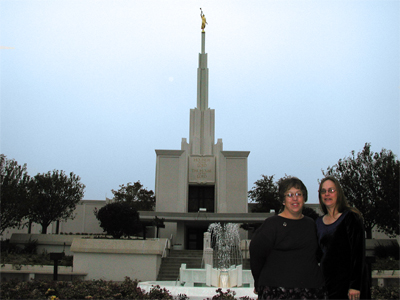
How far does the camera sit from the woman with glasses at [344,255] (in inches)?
136

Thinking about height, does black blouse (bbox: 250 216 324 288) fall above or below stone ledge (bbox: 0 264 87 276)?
above

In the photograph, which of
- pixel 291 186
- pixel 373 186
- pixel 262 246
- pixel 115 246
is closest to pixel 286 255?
pixel 262 246

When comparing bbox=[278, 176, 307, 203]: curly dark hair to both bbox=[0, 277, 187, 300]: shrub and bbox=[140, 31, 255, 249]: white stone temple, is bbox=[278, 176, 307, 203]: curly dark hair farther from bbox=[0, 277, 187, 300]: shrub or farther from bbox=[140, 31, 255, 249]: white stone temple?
bbox=[140, 31, 255, 249]: white stone temple

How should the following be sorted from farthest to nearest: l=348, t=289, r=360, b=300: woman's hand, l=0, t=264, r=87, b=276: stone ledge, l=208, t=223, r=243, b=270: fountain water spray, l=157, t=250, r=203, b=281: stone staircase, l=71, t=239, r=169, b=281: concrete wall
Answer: l=208, t=223, r=243, b=270: fountain water spray < l=157, t=250, r=203, b=281: stone staircase < l=71, t=239, r=169, b=281: concrete wall < l=0, t=264, r=87, b=276: stone ledge < l=348, t=289, r=360, b=300: woman's hand

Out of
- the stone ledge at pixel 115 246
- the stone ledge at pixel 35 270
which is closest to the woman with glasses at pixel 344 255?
the stone ledge at pixel 115 246

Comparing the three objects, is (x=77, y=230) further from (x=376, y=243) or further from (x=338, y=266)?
(x=338, y=266)

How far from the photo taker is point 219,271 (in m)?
13.3

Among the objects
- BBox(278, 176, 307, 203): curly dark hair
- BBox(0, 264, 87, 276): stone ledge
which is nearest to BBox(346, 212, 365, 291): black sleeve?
BBox(278, 176, 307, 203): curly dark hair

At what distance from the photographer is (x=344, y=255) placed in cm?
352

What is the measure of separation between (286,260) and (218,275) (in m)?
10.6

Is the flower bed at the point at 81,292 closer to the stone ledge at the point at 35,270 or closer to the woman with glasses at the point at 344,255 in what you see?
the woman with glasses at the point at 344,255

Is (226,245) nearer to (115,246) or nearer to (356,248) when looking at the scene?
(115,246)

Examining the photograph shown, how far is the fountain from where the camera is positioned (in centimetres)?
899

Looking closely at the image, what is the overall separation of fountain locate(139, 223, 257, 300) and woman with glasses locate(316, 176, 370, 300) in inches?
210
